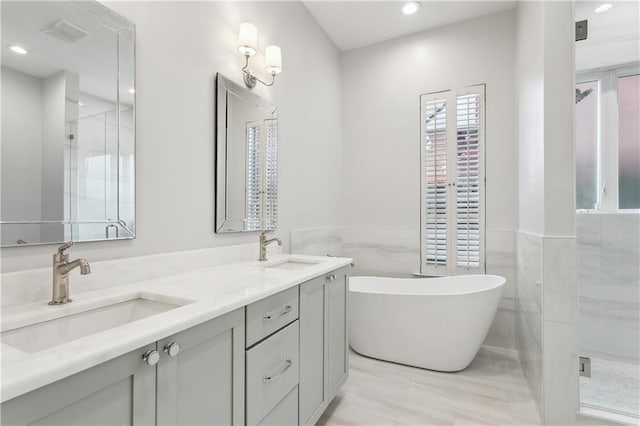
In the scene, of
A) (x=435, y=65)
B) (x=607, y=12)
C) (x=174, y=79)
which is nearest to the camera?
(x=174, y=79)

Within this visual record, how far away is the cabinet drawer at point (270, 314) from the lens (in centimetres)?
113

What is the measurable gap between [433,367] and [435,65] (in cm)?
269

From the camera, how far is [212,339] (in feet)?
3.15

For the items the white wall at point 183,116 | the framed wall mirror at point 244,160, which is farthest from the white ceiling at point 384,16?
the framed wall mirror at point 244,160

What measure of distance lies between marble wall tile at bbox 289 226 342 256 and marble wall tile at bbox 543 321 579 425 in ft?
5.54

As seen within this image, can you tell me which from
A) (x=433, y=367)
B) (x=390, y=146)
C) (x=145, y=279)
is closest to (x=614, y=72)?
(x=390, y=146)

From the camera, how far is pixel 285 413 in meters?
1.33

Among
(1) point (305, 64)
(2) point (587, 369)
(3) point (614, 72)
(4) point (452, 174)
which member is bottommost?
(2) point (587, 369)

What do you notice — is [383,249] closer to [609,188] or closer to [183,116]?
[609,188]

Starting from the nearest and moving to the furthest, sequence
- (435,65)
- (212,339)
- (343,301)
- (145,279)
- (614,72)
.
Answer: (212,339) → (145,279) → (343,301) → (614,72) → (435,65)

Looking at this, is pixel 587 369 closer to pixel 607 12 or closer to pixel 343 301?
pixel 343 301

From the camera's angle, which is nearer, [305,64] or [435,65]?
[305,64]

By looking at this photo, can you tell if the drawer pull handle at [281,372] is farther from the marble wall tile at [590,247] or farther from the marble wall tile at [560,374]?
the marble wall tile at [590,247]

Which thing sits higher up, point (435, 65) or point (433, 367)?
point (435, 65)
